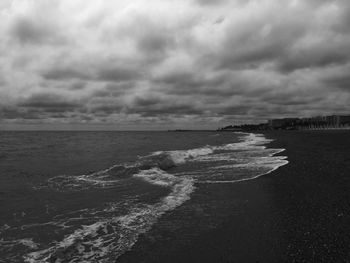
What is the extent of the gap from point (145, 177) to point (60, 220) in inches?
395

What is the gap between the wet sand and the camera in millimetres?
8031

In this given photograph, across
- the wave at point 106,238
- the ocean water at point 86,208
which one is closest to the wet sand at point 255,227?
the wave at point 106,238

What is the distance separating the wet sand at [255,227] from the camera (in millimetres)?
8031

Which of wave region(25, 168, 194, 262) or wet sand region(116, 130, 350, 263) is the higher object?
wet sand region(116, 130, 350, 263)

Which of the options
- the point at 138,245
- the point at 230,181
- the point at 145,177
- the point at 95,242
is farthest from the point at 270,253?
the point at 145,177

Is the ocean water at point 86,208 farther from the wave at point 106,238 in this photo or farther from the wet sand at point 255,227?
the wet sand at point 255,227

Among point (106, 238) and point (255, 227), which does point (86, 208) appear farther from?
point (255, 227)

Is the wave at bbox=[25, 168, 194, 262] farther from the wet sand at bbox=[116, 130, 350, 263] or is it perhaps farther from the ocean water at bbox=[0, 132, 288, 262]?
the wet sand at bbox=[116, 130, 350, 263]

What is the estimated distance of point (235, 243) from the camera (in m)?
8.78

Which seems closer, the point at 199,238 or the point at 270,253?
the point at 270,253

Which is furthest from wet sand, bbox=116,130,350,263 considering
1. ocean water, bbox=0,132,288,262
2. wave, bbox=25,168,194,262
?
ocean water, bbox=0,132,288,262

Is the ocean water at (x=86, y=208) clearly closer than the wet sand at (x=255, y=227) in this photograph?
No

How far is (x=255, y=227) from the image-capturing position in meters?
10.0

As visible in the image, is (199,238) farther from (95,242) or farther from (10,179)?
(10,179)
